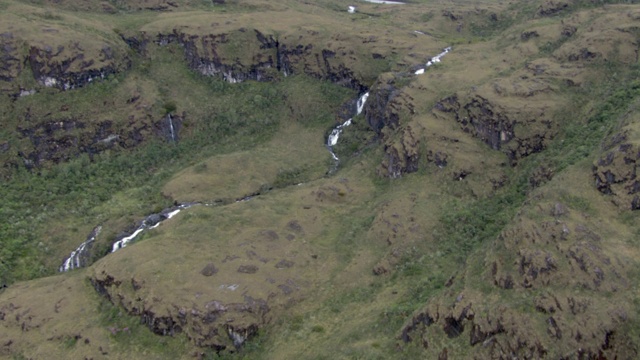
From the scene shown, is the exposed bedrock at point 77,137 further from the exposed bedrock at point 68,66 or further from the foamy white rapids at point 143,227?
the foamy white rapids at point 143,227

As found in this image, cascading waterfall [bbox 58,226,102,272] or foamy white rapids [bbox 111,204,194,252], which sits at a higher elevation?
foamy white rapids [bbox 111,204,194,252]

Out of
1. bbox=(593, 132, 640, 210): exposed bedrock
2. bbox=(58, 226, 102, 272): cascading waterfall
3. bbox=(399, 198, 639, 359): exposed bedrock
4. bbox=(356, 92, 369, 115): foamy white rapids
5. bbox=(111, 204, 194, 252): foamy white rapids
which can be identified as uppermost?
bbox=(593, 132, 640, 210): exposed bedrock

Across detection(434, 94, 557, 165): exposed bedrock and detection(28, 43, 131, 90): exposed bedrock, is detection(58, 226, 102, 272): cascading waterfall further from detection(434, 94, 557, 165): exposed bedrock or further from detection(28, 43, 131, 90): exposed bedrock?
detection(434, 94, 557, 165): exposed bedrock

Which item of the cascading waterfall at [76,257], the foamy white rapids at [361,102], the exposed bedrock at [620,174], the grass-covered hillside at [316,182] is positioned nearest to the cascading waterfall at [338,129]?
the foamy white rapids at [361,102]

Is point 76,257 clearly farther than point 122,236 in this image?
No

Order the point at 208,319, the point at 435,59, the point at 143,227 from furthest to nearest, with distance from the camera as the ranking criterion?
the point at 435,59 → the point at 143,227 → the point at 208,319

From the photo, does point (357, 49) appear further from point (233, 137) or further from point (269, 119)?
point (233, 137)

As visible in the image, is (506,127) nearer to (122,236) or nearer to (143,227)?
(143,227)

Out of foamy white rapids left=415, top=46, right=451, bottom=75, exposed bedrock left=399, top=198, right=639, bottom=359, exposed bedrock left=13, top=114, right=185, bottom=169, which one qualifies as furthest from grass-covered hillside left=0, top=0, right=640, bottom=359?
foamy white rapids left=415, top=46, right=451, bottom=75

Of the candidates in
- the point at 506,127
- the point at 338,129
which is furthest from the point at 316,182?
the point at 506,127
